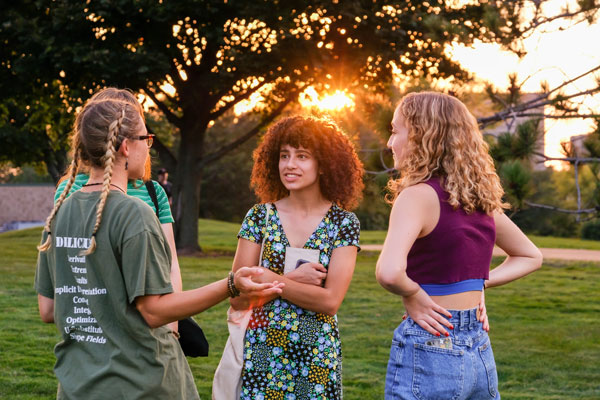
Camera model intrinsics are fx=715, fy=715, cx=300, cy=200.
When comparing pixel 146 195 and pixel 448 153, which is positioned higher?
pixel 448 153

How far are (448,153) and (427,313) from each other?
0.61 meters

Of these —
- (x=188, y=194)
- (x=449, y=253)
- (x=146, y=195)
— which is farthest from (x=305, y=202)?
(x=188, y=194)

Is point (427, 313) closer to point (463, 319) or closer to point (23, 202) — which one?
point (463, 319)

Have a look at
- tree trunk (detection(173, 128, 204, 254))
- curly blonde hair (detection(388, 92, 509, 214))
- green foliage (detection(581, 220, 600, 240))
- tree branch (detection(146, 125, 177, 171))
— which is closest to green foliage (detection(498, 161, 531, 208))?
curly blonde hair (detection(388, 92, 509, 214))

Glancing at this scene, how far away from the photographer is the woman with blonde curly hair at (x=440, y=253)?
2562 mm

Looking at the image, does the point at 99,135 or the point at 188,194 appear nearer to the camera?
the point at 99,135

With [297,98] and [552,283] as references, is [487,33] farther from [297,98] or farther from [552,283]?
[297,98]

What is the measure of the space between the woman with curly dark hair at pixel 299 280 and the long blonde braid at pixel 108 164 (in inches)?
34.1

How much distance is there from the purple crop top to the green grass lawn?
370cm

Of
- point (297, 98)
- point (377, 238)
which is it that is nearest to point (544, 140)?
point (297, 98)

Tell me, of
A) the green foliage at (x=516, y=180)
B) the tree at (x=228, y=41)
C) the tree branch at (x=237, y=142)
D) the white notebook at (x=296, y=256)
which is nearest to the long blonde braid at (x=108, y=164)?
the white notebook at (x=296, y=256)

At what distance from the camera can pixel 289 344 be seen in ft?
10.2

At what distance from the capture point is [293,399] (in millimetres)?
3064

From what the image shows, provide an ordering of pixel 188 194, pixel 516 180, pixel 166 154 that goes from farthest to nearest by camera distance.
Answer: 1. pixel 166 154
2. pixel 188 194
3. pixel 516 180
